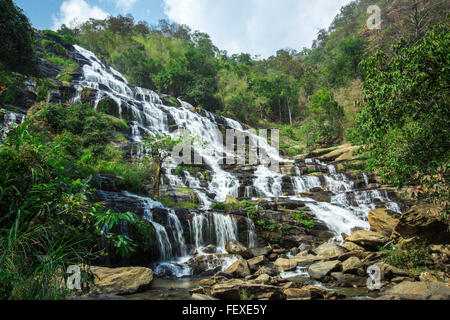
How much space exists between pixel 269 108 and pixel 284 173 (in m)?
22.4

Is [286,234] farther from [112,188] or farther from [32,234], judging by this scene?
[32,234]

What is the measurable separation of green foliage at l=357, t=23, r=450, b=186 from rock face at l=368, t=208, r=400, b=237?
373 centimetres

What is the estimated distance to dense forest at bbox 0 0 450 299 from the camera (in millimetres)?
2561

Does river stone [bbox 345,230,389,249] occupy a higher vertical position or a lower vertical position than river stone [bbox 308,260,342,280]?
higher

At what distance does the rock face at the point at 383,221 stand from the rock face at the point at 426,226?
4.95 feet

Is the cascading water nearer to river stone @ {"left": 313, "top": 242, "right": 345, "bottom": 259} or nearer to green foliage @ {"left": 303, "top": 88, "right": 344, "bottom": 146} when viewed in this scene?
river stone @ {"left": 313, "top": 242, "right": 345, "bottom": 259}

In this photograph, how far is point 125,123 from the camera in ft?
60.8

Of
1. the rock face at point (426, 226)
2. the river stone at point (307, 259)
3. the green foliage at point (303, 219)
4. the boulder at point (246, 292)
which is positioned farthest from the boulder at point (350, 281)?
the green foliage at point (303, 219)

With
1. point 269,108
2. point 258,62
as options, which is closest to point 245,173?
point 269,108

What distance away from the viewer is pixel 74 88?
792 inches

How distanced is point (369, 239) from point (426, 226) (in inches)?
60.0

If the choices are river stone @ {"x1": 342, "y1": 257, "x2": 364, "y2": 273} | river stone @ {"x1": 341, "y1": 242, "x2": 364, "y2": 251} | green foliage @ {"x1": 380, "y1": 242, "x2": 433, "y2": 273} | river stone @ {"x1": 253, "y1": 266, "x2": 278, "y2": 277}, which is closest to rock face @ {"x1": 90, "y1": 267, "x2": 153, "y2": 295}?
river stone @ {"x1": 253, "y1": 266, "x2": 278, "y2": 277}

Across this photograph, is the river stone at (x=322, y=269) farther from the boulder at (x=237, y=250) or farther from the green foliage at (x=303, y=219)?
the green foliage at (x=303, y=219)
